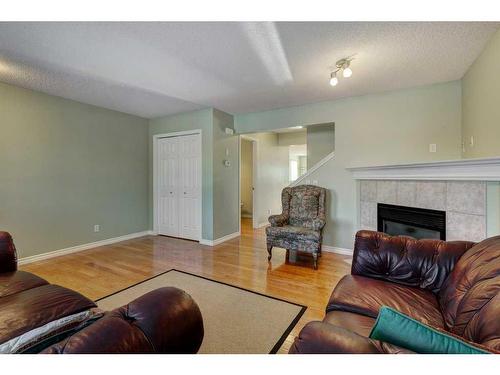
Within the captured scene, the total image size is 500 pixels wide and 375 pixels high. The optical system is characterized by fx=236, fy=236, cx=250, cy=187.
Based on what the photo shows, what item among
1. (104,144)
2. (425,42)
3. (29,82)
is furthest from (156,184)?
(425,42)

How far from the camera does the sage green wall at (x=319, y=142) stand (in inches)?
176

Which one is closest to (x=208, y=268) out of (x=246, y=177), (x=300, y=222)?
(x=300, y=222)

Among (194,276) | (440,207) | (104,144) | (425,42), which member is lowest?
(194,276)

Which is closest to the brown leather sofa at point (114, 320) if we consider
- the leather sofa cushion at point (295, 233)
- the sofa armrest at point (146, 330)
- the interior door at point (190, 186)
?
the sofa armrest at point (146, 330)

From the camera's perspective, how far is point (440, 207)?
2.37 meters

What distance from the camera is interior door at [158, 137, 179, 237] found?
4.55 metres

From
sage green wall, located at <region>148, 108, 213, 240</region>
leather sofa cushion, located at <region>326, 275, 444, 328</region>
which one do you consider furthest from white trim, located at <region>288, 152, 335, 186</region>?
leather sofa cushion, located at <region>326, 275, 444, 328</region>

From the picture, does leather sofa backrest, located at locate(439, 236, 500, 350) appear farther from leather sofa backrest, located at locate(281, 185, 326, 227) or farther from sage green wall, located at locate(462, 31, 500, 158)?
leather sofa backrest, located at locate(281, 185, 326, 227)

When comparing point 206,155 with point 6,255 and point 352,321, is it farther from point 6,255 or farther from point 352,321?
point 352,321

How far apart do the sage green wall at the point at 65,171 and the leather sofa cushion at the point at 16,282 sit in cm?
201

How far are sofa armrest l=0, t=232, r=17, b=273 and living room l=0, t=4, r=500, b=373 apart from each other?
11 mm

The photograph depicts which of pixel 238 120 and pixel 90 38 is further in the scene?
pixel 238 120
